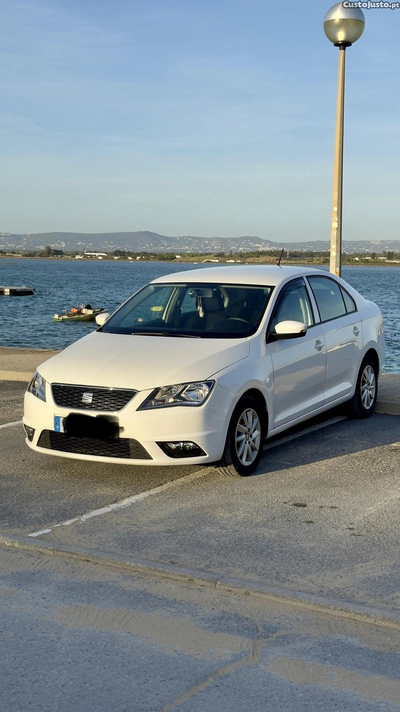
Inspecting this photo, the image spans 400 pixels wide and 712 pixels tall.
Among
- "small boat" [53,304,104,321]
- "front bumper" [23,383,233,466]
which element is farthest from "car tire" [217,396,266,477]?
"small boat" [53,304,104,321]

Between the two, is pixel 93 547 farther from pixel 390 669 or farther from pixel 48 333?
pixel 48 333

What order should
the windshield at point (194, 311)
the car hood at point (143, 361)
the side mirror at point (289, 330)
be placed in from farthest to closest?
the windshield at point (194, 311) < the side mirror at point (289, 330) < the car hood at point (143, 361)

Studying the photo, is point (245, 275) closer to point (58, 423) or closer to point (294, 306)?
point (294, 306)

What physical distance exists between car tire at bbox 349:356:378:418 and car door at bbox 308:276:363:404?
0.21 meters

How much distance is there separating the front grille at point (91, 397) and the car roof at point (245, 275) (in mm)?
2002

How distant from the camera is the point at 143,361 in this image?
22.4ft

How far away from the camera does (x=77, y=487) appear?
21.8 feet

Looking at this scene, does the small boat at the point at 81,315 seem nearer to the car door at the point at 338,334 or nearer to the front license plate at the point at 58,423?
the car door at the point at 338,334

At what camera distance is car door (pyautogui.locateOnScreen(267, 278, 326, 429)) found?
292 inches

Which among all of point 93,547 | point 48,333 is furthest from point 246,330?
point 48,333

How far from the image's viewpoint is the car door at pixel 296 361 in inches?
292

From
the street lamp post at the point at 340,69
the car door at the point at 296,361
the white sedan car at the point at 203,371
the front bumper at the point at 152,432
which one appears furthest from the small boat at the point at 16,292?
the front bumper at the point at 152,432

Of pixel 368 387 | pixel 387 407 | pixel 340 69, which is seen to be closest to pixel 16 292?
pixel 340 69

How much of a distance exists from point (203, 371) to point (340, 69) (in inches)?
276
